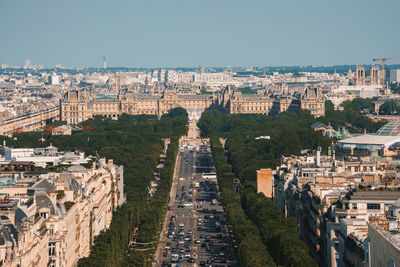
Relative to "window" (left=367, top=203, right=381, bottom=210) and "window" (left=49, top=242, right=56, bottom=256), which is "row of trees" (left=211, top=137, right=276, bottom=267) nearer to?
"window" (left=367, top=203, right=381, bottom=210)

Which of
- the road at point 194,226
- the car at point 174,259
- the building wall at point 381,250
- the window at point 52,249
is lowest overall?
the road at point 194,226

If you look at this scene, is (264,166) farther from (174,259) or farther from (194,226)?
(174,259)

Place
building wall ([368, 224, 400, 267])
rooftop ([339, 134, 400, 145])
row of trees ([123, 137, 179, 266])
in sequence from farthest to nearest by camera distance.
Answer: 1. rooftop ([339, 134, 400, 145])
2. row of trees ([123, 137, 179, 266])
3. building wall ([368, 224, 400, 267])

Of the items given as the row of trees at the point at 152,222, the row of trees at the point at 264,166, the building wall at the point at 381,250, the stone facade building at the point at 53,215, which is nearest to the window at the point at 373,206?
the row of trees at the point at 264,166

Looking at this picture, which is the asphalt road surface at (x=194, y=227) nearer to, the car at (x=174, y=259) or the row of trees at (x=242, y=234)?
the car at (x=174, y=259)

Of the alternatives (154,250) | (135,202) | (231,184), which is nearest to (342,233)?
(154,250)

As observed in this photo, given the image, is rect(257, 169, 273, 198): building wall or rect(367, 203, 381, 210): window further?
rect(257, 169, 273, 198): building wall

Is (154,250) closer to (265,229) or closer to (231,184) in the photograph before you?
(265,229)

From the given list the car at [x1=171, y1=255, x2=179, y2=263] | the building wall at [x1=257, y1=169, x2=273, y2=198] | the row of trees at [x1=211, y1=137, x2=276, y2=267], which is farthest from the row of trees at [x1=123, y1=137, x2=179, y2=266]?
the building wall at [x1=257, y1=169, x2=273, y2=198]
